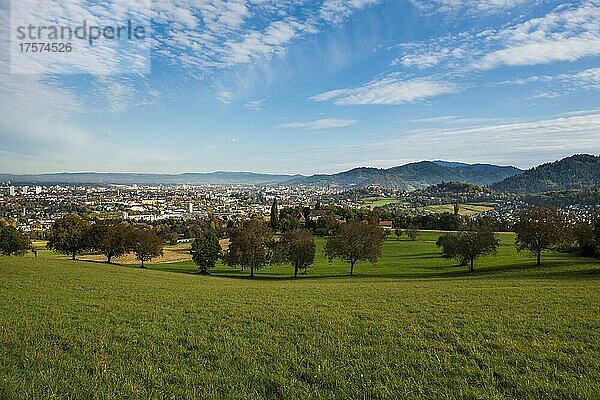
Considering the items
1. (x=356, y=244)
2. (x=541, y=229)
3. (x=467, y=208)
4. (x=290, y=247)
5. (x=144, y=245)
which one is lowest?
(x=144, y=245)

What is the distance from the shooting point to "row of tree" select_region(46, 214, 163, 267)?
55812 mm

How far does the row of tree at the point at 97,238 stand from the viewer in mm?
55812

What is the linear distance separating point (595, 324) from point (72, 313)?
1740 centimetres

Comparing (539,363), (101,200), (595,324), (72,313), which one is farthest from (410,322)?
(101,200)

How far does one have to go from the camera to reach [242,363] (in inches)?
353

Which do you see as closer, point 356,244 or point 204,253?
point 356,244

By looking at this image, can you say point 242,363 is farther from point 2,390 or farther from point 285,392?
point 2,390

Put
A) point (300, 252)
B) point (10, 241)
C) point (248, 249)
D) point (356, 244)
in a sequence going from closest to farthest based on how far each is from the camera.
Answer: point (356, 244) → point (300, 252) → point (248, 249) → point (10, 241)

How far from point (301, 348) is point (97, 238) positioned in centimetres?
5494

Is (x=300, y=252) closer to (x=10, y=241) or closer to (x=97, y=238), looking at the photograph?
(x=97, y=238)

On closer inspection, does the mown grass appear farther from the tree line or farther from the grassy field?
the grassy field

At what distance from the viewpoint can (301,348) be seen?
10.1m

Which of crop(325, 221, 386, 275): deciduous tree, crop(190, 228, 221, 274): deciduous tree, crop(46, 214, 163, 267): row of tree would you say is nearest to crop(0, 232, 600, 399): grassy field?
crop(325, 221, 386, 275): deciduous tree

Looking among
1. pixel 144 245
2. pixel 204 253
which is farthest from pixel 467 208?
pixel 144 245
